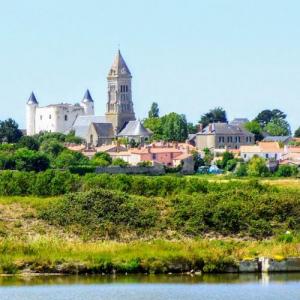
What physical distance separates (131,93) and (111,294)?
387ft

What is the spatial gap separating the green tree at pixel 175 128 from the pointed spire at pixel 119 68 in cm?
1750

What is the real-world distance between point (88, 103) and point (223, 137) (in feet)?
117

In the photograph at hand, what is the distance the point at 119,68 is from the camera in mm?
151250

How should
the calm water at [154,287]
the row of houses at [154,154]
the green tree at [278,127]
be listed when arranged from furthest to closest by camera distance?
the green tree at [278,127]
the row of houses at [154,154]
the calm water at [154,287]

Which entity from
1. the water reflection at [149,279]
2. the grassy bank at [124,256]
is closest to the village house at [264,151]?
the grassy bank at [124,256]

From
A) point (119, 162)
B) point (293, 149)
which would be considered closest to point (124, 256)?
point (119, 162)

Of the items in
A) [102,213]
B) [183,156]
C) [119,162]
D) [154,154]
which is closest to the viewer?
[102,213]

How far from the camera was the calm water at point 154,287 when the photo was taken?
33.8 m

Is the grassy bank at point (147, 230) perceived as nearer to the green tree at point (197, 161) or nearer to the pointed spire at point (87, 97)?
the green tree at point (197, 161)

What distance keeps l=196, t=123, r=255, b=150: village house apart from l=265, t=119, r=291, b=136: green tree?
12513 millimetres

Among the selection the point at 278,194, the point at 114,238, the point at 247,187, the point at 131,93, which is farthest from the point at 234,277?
the point at 131,93

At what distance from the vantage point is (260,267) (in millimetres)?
39500

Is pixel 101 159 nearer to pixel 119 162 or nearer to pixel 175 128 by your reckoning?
pixel 119 162

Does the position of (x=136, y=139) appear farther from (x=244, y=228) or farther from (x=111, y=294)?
(x=111, y=294)
